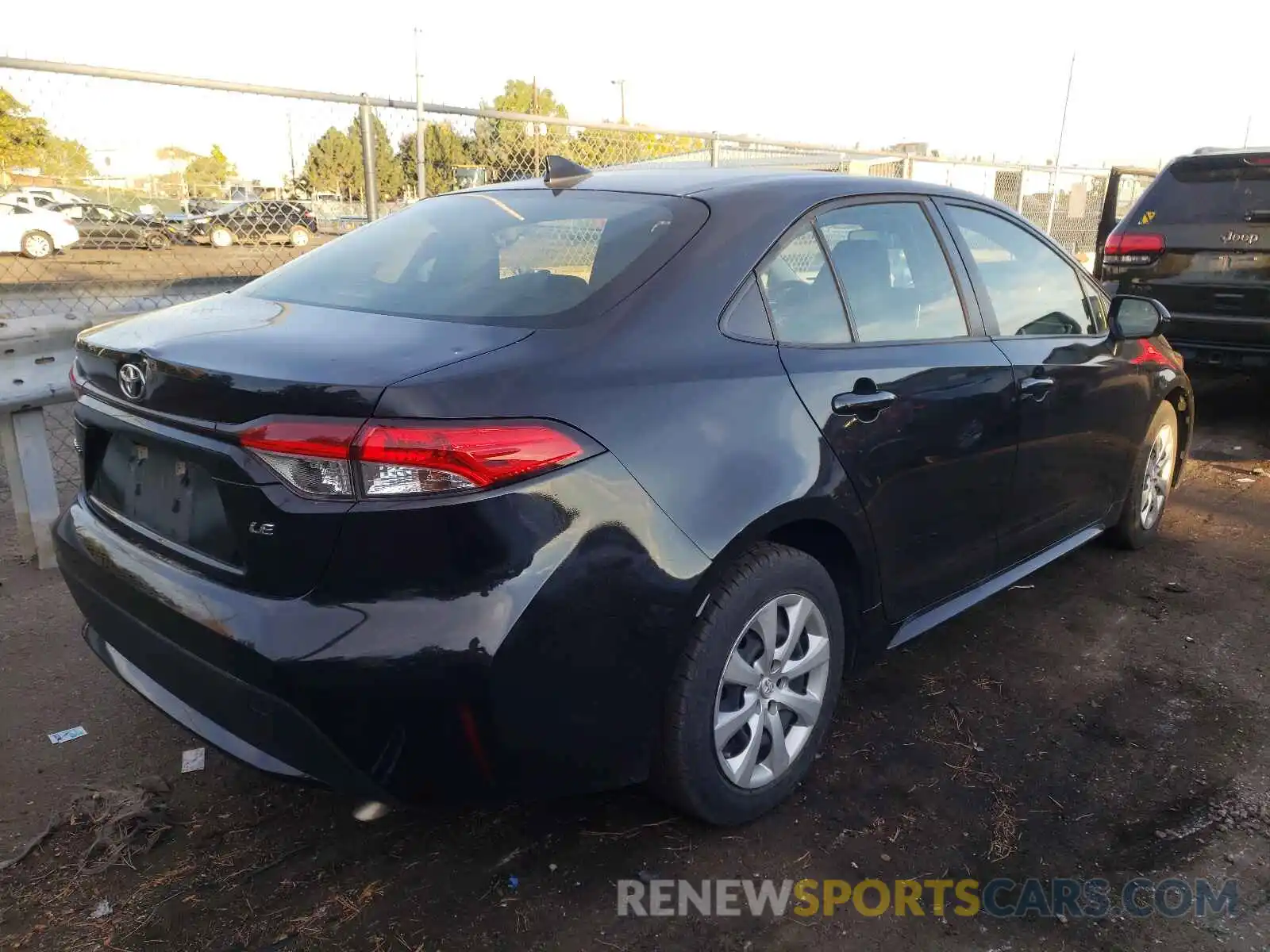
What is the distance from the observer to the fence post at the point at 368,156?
565 centimetres

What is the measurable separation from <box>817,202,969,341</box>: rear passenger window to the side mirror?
3.82 feet

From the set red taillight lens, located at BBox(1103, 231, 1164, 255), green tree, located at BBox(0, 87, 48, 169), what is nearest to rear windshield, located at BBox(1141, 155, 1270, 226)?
red taillight lens, located at BBox(1103, 231, 1164, 255)

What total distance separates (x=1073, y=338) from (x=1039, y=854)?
207cm

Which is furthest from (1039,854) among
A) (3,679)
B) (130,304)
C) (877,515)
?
(130,304)

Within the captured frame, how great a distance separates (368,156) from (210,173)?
1.73 m

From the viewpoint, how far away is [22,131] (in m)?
7.48

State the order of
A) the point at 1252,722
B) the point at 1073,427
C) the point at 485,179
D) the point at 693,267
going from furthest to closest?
the point at 485,179
the point at 1073,427
the point at 1252,722
the point at 693,267

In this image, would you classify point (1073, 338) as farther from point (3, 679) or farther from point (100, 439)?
point (3, 679)

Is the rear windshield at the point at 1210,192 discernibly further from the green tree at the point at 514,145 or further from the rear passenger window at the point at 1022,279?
the green tree at the point at 514,145

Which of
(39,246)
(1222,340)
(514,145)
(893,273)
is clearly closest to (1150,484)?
(893,273)

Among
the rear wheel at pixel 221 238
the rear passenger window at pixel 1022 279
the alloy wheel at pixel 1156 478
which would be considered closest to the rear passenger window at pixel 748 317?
the rear passenger window at pixel 1022 279

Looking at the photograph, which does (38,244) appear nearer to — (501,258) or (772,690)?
(501,258)

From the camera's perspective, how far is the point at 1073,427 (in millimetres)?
3654

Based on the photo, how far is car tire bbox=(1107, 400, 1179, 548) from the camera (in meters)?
4.36
